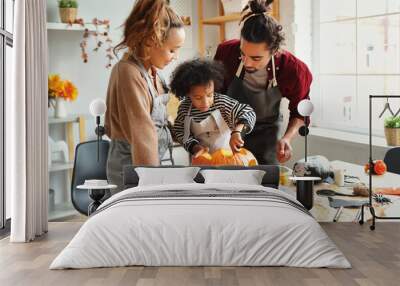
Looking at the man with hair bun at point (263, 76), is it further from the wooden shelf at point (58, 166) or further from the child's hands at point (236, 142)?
the wooden shelf at point (58, 166)

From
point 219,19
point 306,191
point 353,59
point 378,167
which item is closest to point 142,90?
point 219,19

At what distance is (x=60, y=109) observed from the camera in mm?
7195

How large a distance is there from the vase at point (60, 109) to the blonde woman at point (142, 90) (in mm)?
472

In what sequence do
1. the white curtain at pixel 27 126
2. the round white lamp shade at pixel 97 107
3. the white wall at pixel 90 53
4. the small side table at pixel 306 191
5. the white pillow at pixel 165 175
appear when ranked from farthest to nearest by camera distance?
the white wall at pixel 90 53 → the round white lamp shade at pixel 97 107 → the small side table at pixel 306 191 → the white pillow at pixel 165 175 → the white curtain at pixel 27 126

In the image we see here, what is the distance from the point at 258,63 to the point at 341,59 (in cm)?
88

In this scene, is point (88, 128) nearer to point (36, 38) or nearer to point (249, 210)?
point (36, 38)

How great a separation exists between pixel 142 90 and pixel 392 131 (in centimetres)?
264

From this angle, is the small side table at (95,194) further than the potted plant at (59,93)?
No

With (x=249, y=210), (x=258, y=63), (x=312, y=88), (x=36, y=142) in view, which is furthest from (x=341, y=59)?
(x=36, y=142)

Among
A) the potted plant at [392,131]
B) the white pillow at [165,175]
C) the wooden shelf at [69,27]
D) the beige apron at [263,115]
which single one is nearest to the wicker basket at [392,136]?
the potted plant at [392,131]

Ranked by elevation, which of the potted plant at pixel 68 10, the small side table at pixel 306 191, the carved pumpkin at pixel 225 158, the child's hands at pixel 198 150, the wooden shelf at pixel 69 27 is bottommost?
the small side table at pixel 306 191

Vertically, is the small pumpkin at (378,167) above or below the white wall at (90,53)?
below

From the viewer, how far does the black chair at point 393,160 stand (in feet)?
23.1

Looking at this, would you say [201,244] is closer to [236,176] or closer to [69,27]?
[236,176]
